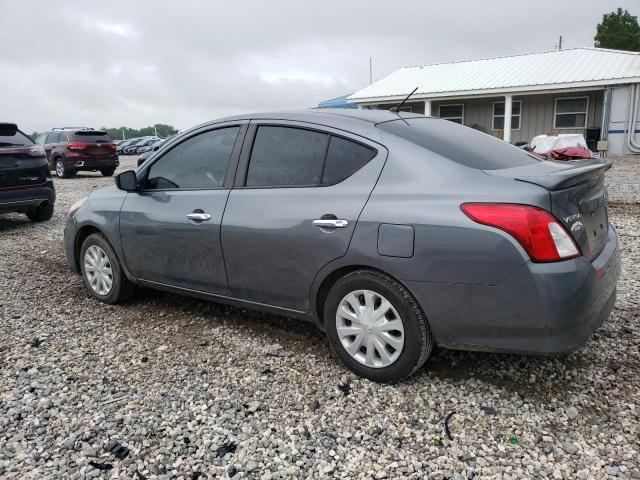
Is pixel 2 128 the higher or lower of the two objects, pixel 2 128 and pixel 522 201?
the higher

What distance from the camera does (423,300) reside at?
8.84 feet

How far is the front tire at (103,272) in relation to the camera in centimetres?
428

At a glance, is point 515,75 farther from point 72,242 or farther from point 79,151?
point 72,242

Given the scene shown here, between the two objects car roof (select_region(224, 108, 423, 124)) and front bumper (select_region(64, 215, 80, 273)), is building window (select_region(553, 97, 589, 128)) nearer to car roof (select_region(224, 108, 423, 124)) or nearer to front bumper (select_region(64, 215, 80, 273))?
car roof (select_region(224, 108, 423, 124))

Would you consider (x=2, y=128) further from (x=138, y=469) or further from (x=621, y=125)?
(x=621, y=125)

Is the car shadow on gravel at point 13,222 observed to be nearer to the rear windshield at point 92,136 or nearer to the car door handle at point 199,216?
the car door handle at point 199,216

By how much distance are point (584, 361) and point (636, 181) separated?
9.50m

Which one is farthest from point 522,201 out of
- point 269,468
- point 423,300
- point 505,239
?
point 269,468

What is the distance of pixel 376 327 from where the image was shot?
288 centimetres

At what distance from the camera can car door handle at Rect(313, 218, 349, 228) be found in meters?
2.87

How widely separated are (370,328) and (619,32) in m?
42.0

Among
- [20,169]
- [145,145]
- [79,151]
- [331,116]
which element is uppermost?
[331,116]

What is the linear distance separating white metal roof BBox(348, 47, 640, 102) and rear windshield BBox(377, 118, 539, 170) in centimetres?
1639

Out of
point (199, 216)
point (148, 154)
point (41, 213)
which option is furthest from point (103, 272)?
point (148, 154)
